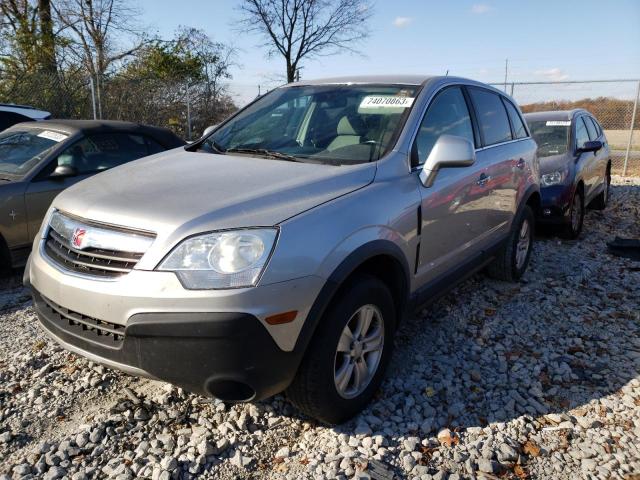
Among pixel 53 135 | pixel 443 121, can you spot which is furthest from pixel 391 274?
pixel 53 135

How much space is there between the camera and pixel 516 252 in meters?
4.93

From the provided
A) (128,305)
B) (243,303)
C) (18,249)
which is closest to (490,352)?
(243,303)

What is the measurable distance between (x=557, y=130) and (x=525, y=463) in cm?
611

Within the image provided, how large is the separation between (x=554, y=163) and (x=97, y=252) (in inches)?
243

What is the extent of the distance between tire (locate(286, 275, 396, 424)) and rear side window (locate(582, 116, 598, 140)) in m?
6.84

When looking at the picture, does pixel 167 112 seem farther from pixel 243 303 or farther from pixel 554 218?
pixel 243 303

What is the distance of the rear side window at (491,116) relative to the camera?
165 inches

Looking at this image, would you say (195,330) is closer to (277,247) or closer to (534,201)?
(277,247)

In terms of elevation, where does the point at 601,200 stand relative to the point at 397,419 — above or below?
above

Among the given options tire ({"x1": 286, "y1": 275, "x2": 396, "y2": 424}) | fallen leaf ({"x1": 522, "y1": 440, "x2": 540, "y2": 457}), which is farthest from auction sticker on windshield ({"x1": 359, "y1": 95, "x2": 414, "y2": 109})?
fallen leaf ({"x1": 522, "y1": 440, "x2": 540, "y2": 457})

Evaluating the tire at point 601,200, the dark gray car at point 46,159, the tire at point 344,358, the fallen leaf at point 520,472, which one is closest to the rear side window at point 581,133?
the tire at point 601,200

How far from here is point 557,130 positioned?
24.5 feet

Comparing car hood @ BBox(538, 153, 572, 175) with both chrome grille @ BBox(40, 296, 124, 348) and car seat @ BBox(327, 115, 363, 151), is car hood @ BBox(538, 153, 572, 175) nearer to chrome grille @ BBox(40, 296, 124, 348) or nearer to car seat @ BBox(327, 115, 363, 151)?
car seat @ BBox(327, 115, 363, 151)

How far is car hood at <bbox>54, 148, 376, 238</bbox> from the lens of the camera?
2246 mm
